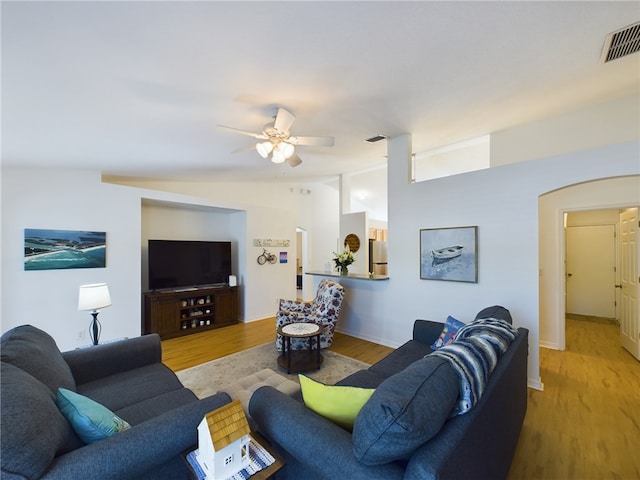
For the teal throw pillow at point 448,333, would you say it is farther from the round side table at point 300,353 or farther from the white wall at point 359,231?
the white wall at point 359,231

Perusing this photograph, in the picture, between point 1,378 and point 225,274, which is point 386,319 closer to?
point 225,274

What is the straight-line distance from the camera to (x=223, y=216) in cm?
574

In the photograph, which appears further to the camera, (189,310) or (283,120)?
(189,310)

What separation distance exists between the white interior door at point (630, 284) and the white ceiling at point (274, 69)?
184 cm

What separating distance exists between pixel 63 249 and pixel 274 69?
3.61m

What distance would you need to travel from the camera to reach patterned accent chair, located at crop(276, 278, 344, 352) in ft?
12.1

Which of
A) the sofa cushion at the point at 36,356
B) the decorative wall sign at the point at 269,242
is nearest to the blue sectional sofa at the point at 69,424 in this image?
the sofa cushion at the point at 36,356

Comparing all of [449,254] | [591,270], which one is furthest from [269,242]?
[591,270]

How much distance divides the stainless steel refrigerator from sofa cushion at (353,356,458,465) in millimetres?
6142

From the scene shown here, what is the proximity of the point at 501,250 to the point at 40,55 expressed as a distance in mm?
4158

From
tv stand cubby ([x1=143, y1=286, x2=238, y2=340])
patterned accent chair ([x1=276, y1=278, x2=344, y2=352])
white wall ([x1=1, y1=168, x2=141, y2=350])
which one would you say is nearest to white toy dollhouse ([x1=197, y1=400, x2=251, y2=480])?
patterned accent chair ([x1=276, y1=278, x2=344, y2=352])

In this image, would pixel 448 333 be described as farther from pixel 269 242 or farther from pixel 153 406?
pixel 269 242

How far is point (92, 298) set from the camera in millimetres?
2586

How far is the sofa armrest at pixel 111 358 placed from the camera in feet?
6.59
